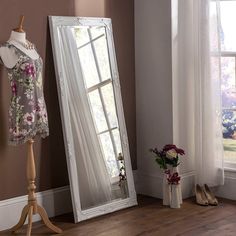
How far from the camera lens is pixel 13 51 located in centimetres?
361

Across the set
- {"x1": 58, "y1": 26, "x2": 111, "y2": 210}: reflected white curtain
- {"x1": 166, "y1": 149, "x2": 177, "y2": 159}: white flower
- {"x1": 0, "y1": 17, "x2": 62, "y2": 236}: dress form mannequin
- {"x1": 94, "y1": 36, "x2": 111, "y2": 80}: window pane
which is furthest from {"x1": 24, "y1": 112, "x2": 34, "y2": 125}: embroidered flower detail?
{"x1": 166, "y1": 149, "x2": 177, "y2": 159}: white flower

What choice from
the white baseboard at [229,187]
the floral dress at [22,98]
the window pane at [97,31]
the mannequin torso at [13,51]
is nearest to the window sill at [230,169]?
the white baseboard at [229,187]

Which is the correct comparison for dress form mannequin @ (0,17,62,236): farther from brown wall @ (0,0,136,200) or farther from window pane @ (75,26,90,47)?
window pane @ (75,26,90,47)

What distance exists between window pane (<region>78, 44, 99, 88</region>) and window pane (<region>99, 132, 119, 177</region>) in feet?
1.56

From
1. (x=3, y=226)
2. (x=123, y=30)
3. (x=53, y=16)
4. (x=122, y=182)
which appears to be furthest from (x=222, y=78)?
(x=3, y=226)

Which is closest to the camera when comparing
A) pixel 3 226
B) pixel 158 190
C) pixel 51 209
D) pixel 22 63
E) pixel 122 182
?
pixel 22 63

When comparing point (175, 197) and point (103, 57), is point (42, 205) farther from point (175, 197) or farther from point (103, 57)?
point (103, 57)

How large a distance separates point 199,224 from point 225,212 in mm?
415

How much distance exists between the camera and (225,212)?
438cm

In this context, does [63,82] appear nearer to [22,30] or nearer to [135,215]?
[22,30]

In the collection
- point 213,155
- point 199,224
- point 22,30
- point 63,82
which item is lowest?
point 199,224

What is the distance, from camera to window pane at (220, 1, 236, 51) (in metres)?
4.68

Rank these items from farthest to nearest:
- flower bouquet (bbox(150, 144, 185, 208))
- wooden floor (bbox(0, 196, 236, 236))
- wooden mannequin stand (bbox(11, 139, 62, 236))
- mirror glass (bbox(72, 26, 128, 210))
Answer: flower bouquet (bbox(150, 144, 185, 208))
mirror glass (bbox(72, 26, 128, 210))
wooden floor (bbox(0, 196, 236, 236))
wooden mannequin stand (bbox(11, 139, 62, 236))

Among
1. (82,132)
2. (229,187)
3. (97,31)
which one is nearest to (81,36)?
(97,31)
